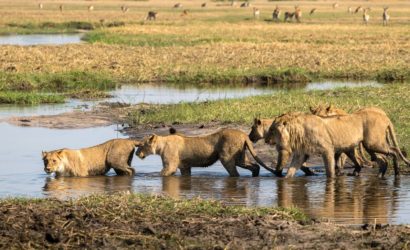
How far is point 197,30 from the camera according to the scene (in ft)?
159

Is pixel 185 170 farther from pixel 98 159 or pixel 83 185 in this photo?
pixel 83 185

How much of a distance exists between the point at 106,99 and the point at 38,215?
14.3 meters

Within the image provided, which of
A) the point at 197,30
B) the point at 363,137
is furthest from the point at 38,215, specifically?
the point at 197,30

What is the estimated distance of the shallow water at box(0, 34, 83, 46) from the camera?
141 feet

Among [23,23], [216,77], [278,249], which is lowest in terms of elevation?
[278,249]

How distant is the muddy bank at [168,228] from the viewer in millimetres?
8531

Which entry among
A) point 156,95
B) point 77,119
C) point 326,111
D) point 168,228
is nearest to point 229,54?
point 156,95

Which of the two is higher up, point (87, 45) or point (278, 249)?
point (87, 45)

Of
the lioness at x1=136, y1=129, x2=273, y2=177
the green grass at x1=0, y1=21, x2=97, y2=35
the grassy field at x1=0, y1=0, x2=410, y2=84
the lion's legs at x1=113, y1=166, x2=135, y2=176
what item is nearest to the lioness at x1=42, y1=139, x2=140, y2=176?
the lion's legs at x1=113, y1=166, x2=135, y2=176

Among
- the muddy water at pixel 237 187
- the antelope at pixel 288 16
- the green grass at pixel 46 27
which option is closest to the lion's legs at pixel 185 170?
the muddy water at pixel 237 187

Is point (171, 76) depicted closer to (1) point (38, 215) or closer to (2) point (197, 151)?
(2) point (197, 151)

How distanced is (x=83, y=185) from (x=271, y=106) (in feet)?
22.2

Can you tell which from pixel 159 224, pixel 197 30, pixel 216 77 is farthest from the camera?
pixel 197 30

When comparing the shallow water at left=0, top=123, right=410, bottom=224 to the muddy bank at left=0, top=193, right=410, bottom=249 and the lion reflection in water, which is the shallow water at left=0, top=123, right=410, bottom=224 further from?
the muddy bank at left=0, top=193, right=410, bottom=249
